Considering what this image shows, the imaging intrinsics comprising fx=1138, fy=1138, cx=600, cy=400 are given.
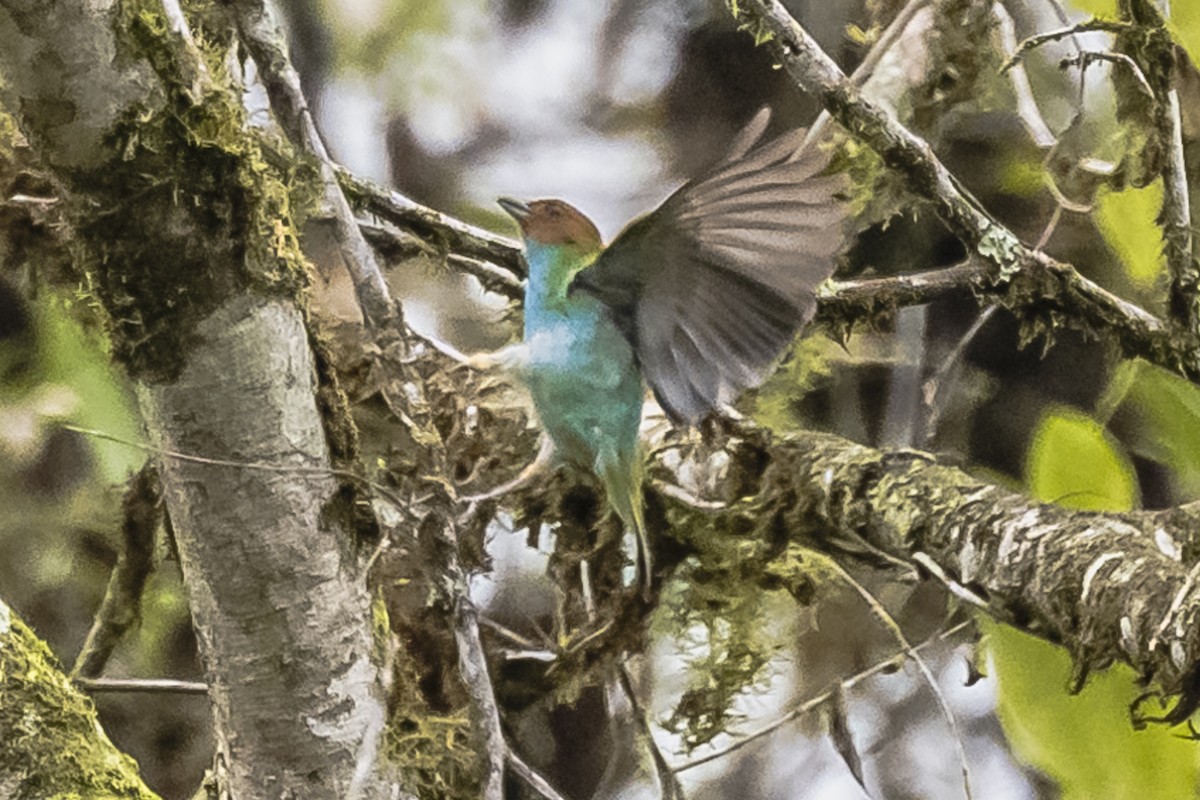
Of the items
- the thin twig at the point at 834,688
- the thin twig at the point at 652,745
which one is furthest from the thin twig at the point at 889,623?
the thin twig at the point at 652,745

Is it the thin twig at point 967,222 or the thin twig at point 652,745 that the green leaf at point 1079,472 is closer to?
the thin twig at point 967,222

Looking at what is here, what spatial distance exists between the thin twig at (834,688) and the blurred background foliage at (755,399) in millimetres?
10

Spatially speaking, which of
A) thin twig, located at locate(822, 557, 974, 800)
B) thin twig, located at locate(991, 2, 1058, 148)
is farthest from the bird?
thin twig, located at locate(991, 2, 1058, 148)

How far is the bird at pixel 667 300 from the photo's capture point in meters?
0.45

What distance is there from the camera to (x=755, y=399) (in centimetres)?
63

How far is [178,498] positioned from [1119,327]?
0.44 metres

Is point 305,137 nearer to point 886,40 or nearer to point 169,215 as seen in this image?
point 169,215

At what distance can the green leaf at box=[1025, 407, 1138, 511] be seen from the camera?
1.90 ft

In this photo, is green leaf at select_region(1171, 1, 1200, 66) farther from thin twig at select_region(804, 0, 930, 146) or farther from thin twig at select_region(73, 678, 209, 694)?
thin twig at select_region(73, 678, 209, 694)

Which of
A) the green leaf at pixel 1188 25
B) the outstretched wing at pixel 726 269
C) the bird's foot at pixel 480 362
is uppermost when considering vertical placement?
the green leaf at pixel 1188 25

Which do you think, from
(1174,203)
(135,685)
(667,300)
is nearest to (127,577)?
(135,685)

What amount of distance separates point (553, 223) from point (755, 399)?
151 mm

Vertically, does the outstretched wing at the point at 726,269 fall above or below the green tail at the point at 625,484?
above

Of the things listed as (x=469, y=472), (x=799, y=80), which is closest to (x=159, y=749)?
(x=469, y=472)
